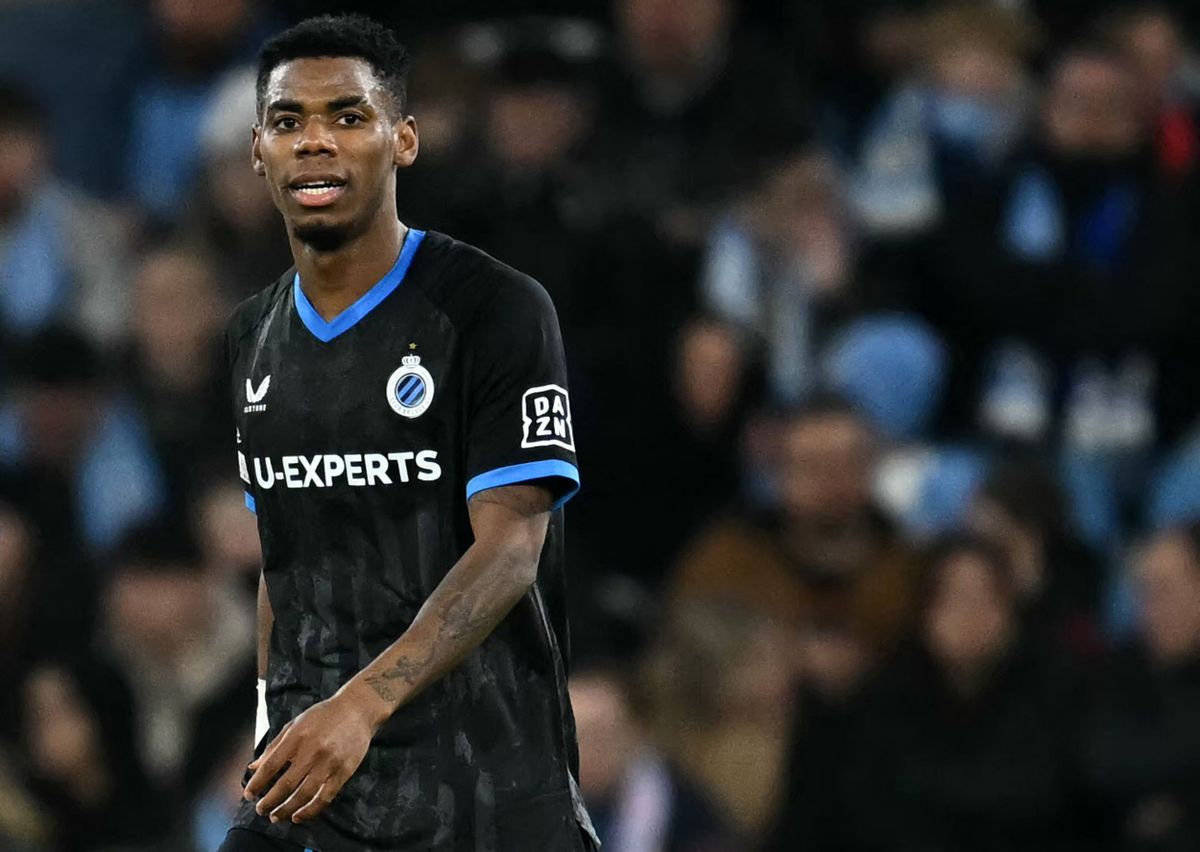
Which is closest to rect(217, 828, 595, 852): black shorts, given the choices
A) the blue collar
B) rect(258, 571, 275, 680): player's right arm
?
rect(258, 571, 275, 680): player's right arm

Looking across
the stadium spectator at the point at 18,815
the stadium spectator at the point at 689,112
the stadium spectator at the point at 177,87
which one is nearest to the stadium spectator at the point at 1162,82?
the stadium spectator at the point at 689,112

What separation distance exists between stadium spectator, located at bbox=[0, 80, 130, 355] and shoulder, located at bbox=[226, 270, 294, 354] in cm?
503

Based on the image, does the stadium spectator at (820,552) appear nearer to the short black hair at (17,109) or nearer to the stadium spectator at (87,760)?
the stadium spectator at (87,760)

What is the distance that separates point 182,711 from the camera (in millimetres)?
8250

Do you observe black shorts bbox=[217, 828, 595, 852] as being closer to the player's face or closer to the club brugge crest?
the club brugge crest

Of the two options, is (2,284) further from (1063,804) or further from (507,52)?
(1063,804)

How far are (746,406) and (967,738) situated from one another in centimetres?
162

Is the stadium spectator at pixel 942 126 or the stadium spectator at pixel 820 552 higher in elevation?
the stadium spectator at pixel 942 126

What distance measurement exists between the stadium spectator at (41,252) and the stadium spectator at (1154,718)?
418 centimetres

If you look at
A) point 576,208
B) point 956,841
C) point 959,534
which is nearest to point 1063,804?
point 956,841

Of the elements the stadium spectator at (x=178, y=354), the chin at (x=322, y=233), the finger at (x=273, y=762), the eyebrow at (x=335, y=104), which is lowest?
the stadium spectator at (x=178, y=354)

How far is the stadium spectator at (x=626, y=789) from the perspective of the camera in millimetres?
7172

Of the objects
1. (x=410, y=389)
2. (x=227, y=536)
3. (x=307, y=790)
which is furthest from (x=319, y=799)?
(x=227, y=536)

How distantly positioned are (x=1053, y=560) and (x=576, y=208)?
2189 mm
